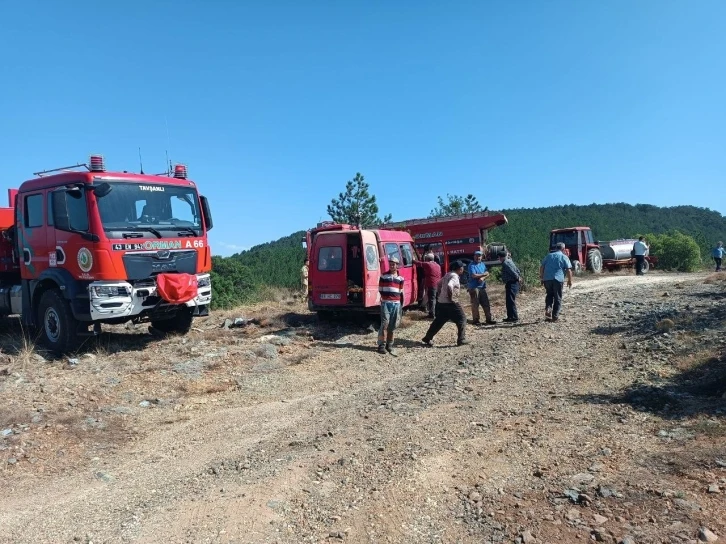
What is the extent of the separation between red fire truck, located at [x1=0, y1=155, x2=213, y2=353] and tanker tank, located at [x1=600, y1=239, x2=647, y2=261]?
868 inches

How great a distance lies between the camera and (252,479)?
173 inches

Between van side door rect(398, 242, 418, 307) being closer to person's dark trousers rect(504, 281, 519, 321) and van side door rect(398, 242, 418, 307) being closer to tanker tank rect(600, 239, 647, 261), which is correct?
person's dark trousers rect(504, 281, 519, 321)

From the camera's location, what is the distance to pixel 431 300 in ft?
41.6

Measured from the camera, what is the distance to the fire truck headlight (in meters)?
8.37

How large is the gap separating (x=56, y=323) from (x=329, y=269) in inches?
195

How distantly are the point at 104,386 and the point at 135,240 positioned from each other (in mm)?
2470

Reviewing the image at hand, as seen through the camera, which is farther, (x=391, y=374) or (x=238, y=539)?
(x=391, y=374)

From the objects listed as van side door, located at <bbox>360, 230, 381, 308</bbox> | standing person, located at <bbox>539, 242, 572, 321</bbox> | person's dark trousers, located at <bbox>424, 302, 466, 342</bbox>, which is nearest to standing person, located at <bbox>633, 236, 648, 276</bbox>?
standing person, located at <bbox>539, 242, 572, 321</bbox>

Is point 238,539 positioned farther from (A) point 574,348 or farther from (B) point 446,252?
(B) point 446,252

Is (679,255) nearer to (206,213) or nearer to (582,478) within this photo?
(206,213)

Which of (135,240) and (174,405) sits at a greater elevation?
(135,240)

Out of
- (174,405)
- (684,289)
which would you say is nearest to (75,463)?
(174,405)

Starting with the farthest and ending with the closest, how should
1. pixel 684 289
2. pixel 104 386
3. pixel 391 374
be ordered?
pixel 684 289 < pixel 391 374 < pixel 104 386

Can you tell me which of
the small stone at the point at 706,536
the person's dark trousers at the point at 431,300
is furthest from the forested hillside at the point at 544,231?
the small stone at the point at 706,536
